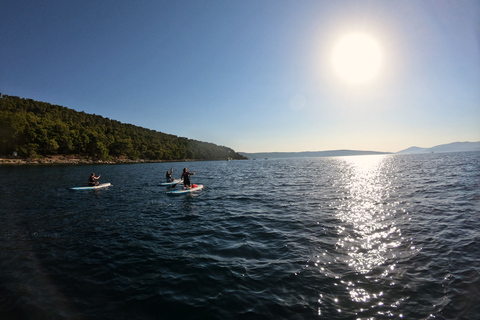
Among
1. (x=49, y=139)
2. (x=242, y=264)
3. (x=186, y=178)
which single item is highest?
(x=49, y=139)

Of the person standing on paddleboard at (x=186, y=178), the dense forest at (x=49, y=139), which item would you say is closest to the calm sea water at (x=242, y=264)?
the person standing on paddleboard at (x=186, y=178)

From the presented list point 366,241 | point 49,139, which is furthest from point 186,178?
point 49,139

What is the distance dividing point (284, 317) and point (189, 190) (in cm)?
2098

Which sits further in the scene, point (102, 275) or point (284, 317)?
point (102, 275)

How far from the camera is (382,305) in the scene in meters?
5.68

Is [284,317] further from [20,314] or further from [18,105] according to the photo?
[18,105]

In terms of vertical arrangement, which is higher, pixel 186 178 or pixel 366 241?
pixel 186 178

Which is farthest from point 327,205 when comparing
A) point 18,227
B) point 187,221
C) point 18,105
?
point 18,105

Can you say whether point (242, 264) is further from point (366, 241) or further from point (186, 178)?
point (186, 178)

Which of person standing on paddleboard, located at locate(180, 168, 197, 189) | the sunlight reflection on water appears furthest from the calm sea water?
person standing on paddleboard, located at locate(180, 168, 197, 189)

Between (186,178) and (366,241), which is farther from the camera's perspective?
(186,178)

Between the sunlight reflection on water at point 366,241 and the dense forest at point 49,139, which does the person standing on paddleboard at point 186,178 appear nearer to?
the sunlight reflection on water at point 366,241

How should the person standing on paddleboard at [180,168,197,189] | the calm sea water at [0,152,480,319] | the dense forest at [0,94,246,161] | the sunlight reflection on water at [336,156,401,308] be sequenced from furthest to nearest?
the dense forest at [0,94,246,161] → the person standing on paddleboard at [180,168,197,189] → the sunlight reflection on water at [336,156,401,308] → the calm sea water at [0,152,480,319]

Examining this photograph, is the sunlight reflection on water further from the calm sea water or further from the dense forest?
the dense forest
